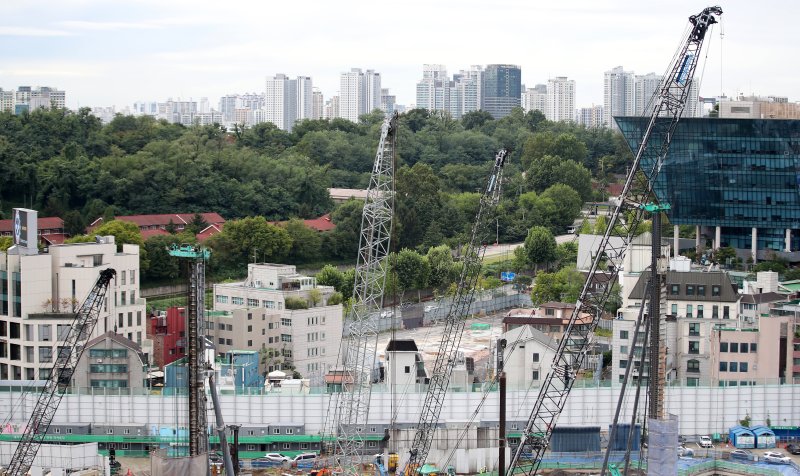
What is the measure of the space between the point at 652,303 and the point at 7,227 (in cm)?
2913

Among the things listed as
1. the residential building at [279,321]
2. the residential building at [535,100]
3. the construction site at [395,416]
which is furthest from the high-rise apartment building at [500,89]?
the construction site at [395,416]

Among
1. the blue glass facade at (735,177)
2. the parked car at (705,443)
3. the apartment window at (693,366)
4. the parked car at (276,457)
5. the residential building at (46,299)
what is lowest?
the parked car at (276,457)

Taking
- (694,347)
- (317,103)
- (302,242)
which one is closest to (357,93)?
(317,103)

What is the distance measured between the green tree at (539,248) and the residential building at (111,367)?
858 inches

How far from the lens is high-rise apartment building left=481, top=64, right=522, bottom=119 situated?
362ft

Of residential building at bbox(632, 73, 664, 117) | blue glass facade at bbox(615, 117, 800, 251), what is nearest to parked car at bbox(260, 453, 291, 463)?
blue glass facade at bbox(615, 117, 800, 251)

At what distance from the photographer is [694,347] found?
25609mm

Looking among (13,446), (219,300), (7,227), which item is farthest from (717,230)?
(13,446)

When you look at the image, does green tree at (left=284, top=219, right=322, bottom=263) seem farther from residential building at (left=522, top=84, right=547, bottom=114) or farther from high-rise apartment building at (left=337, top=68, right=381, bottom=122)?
residential building at (left=522, top=84, right=547, bottom=114)

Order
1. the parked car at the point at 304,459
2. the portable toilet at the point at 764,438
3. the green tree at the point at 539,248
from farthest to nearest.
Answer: the green tree at the point at 539,248 < the portable toilet at the point at 764,438 < the parked car at the point at 304,459

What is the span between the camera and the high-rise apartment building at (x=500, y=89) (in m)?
110

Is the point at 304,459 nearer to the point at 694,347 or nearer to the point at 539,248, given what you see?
the point at 694,347

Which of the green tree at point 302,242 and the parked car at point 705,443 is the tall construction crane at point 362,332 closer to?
the parked car at point 705,443

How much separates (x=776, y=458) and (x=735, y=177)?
21382 millimetres
